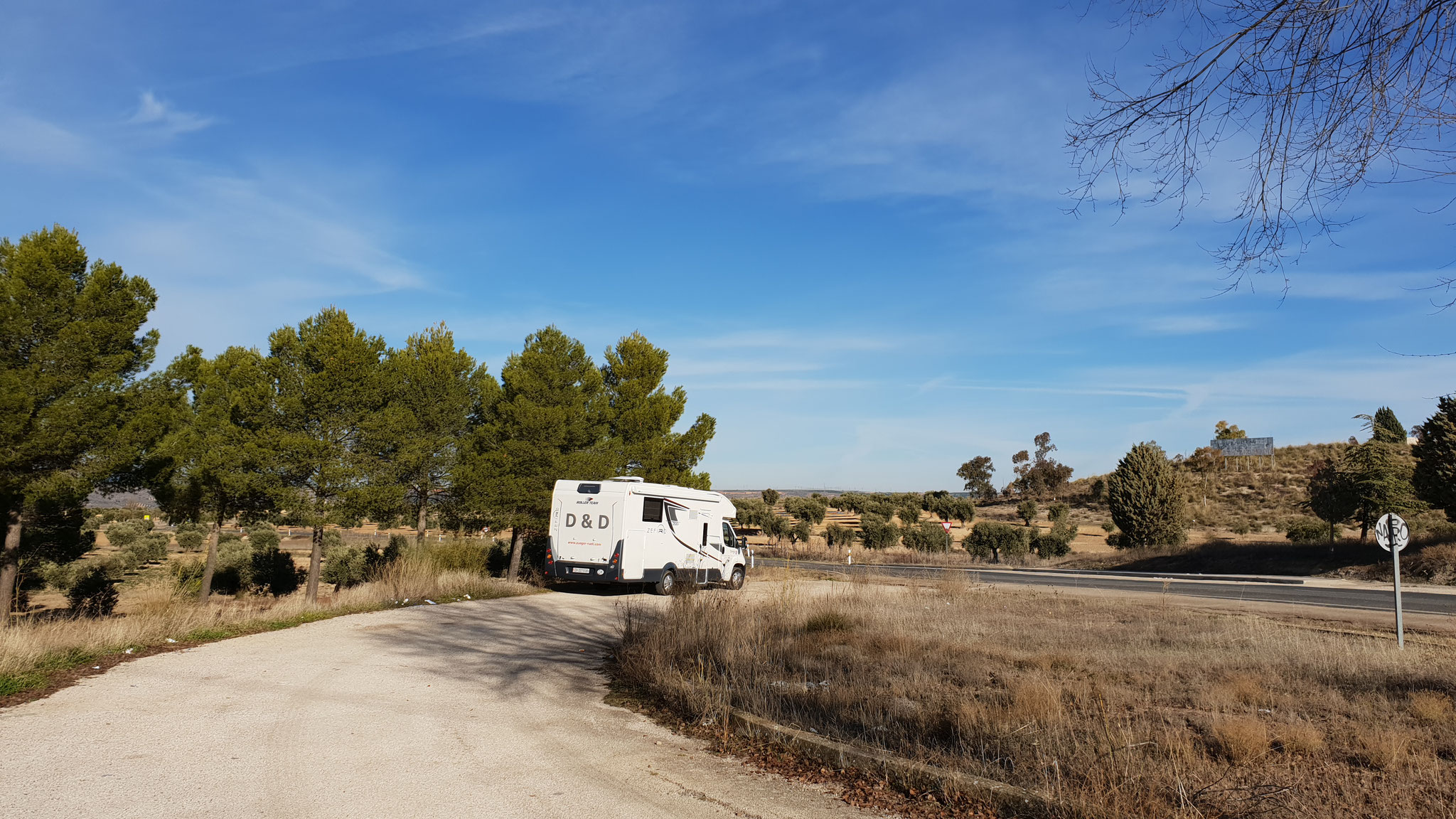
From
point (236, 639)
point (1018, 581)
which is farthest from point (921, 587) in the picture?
point (236, 639)

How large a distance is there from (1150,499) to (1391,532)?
98.5 ft

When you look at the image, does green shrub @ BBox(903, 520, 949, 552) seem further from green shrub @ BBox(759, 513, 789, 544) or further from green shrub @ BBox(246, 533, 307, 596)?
green shrub @ BBox(246, 533, 307, 596)

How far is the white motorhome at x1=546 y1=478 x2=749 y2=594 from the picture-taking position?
19.2m

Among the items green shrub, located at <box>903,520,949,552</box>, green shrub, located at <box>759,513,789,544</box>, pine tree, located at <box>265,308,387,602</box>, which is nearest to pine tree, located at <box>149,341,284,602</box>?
pine tree, located at <box>265,308,387,602</box>

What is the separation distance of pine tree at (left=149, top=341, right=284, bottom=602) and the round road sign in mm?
21685

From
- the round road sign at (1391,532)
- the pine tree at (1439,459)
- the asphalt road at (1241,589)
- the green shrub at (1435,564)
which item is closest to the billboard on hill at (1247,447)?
the pine tree at (1439,459)

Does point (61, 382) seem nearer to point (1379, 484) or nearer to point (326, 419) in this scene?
point (326, 419)

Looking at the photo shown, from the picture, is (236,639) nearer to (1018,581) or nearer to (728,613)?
(728,613)

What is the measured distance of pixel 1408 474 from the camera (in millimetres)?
33438

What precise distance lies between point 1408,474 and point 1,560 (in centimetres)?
4594

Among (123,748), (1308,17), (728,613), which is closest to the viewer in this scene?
(1308,17)

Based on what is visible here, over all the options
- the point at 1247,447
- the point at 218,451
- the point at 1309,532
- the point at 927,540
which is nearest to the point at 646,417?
the point at 218,451

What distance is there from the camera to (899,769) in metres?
5.44

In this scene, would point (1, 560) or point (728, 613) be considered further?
point (1, 560)
